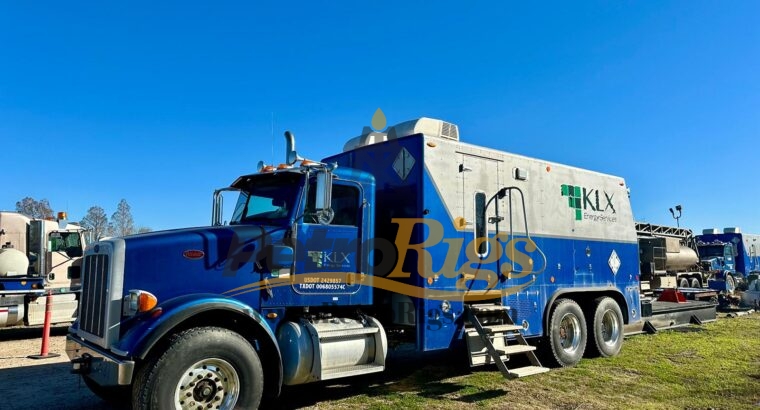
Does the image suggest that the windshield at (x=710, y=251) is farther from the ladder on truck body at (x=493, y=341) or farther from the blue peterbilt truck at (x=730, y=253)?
the ladder on truck body at (x=493, y=341)

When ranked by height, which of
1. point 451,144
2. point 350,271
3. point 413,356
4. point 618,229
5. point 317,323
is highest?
point 451,144

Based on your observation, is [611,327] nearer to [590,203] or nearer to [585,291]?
[585,291]

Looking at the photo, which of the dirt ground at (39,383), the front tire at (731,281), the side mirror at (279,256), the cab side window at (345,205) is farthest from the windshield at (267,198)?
the front tire at (731,281)

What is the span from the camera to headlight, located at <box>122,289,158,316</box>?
5.16 meters

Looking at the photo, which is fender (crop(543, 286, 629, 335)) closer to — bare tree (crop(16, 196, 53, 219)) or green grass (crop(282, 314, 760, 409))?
green grass (crop(282, 314, 760, 409))

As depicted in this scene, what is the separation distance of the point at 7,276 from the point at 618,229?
13.5m

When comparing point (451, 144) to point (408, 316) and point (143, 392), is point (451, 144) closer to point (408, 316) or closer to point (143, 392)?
point (408, 316)

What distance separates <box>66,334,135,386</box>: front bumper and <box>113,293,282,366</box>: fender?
0.11 meters

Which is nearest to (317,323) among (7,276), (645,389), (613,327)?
(645,389)

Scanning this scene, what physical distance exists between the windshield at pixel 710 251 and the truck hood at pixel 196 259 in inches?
1126

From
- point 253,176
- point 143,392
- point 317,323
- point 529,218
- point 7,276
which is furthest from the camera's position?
point 7,276

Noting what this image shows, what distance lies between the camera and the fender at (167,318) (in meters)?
4.93

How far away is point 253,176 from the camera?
22.3 ft

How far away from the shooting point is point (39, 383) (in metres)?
7.50
